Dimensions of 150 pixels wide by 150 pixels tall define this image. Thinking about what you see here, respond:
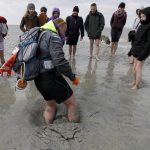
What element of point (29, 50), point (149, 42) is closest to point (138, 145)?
point (29, 50)

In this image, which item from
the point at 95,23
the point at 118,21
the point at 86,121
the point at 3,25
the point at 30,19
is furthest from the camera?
the point at 118,21

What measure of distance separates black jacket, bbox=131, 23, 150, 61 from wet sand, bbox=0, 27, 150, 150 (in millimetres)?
860

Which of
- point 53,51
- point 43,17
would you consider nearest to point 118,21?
point 43,17

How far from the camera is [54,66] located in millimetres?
4312

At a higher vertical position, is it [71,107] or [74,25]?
[74,25]

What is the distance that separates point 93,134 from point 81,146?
342mm

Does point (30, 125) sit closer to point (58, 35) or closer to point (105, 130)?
point (105, 130)

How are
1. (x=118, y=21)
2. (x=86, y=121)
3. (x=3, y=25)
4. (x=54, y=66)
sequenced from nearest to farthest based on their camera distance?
(x=54, y=66) < (x=86, y=121) < (x=3, y=25) < (x=118, y=21)

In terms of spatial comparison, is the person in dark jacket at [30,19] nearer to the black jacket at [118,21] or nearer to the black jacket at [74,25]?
the black jacket at [74,25]

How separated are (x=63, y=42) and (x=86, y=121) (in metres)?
1.39

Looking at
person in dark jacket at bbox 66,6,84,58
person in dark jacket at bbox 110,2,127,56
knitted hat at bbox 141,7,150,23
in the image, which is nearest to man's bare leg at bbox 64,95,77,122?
knitted hat at bbox 141,7,150,23

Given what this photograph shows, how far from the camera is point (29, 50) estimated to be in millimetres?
4105

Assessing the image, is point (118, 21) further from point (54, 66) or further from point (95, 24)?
point (54, 66)

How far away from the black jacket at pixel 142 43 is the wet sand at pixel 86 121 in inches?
33.9
